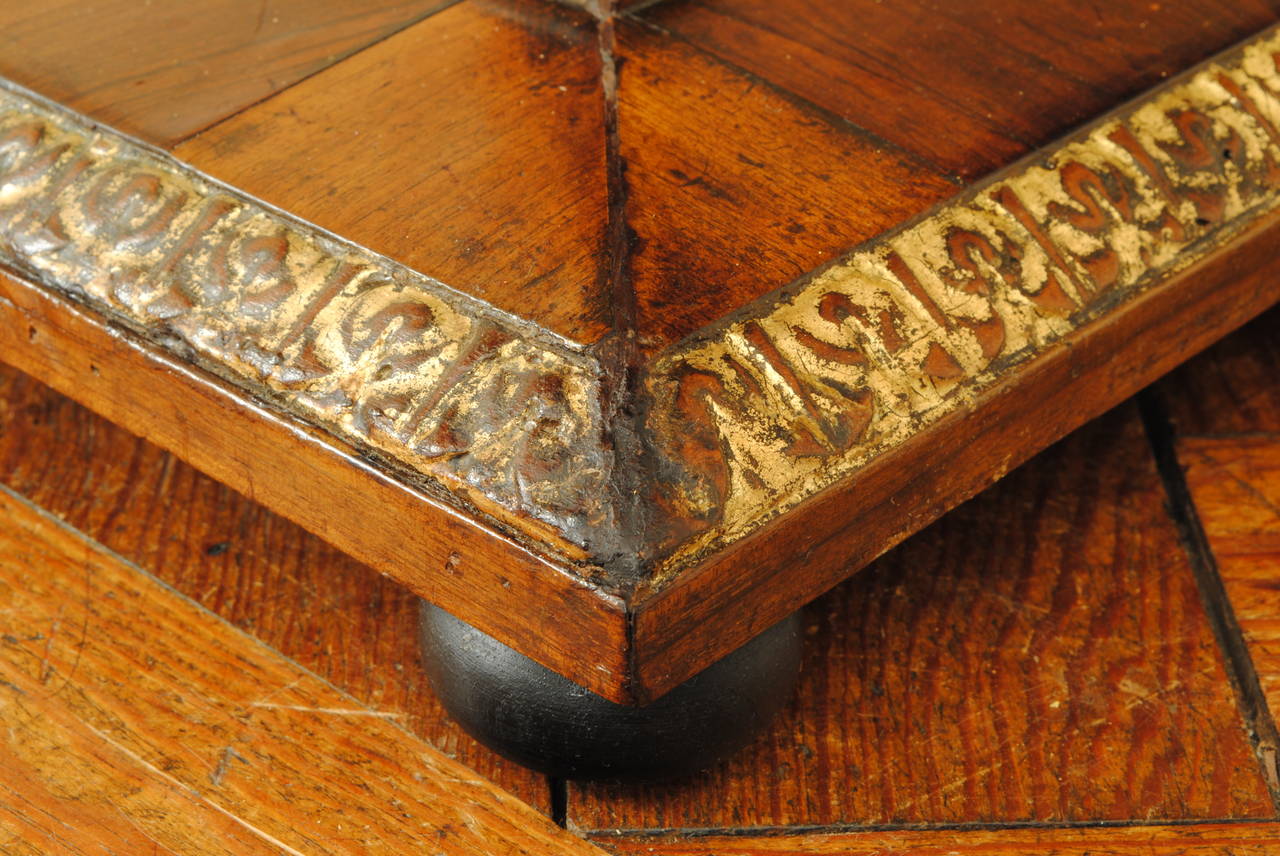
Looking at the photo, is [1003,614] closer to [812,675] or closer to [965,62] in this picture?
[812,675]

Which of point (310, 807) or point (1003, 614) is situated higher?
point (1003, 614)

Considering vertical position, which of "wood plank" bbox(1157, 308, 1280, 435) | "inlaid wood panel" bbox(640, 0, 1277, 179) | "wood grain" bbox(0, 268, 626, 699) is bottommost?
"wood grain" bbox(0, 268, 626, 699)

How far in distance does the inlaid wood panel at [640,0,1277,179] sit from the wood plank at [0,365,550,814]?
1.23 ft

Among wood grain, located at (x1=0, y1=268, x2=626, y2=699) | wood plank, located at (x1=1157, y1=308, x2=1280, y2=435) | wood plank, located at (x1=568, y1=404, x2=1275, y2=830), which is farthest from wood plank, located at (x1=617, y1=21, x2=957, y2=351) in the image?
wood plank, located at (x1=1157, y1=308, x2=1280, y2=435)

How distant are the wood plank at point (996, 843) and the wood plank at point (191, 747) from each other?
0.06 meters

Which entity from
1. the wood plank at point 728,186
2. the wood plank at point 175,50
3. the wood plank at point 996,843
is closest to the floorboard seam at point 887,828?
the wood plank at point 996,843

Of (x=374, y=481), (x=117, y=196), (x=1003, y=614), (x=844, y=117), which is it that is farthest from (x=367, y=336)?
(x=1003, y=614)

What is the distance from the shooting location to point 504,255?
2.53 ft

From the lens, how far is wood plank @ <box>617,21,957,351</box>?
0.76 m

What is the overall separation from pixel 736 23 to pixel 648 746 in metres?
0.41

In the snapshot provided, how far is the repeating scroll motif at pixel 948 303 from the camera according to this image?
715mm

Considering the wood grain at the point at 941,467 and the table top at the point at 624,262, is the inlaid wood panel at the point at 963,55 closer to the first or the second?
the table top at the point at 624,262

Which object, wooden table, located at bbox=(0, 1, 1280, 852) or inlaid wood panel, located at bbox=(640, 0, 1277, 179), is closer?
wooden table, located at bbox=(0, 1, 1280, 852)

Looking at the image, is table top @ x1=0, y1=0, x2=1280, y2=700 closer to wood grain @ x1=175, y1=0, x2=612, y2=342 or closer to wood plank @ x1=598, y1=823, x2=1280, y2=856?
wood grain @ x1=175, y1=0, x2=612, y2=342
